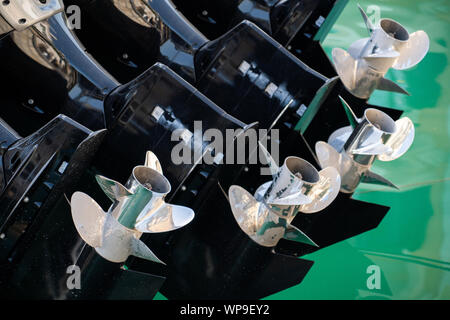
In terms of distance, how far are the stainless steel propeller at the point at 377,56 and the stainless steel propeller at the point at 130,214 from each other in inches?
33.5

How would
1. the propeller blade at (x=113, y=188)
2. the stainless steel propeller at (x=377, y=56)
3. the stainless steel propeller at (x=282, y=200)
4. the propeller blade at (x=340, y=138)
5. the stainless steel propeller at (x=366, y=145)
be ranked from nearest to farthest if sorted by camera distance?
the propeller blade at (x=113, y=188) → the stainless steel propeller at (x=282, y=200) → the stainless steel propeller at (x=366, y=145) → the propeller blade at (x=340, y=138) → the stainless steel propeller at (x=377, y=56)

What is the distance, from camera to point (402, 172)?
7.59ft

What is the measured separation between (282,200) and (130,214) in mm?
368

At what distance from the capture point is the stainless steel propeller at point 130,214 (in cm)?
143

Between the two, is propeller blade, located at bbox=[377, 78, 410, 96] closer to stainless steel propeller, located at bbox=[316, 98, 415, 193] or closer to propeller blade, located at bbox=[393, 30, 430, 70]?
propeller blade, located at bbox=[393, 30, 430, 70]

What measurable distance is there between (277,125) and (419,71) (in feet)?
3.08

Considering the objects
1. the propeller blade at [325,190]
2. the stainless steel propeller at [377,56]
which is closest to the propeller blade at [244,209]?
the propeller blade at [325,190]

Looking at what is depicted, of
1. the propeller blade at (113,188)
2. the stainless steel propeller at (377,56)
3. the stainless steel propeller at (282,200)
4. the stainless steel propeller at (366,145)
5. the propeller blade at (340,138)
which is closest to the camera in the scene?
the propeller blade at (113,188)

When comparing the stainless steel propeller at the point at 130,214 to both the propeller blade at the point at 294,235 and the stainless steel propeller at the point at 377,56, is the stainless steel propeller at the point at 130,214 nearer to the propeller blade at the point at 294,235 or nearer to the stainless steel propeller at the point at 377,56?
the propeller blade at the point at 294,235

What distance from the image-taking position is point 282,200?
5.29 ft

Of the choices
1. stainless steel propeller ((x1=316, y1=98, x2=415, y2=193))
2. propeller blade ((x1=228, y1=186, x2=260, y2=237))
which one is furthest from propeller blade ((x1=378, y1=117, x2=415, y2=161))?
propeller blade ((x1=228, y1=186, x2=260, y2=237))

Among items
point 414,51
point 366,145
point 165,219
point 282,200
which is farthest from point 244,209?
point 414,51

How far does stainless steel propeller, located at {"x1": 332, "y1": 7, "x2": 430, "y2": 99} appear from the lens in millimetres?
2084

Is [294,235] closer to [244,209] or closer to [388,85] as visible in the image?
[244,209]
